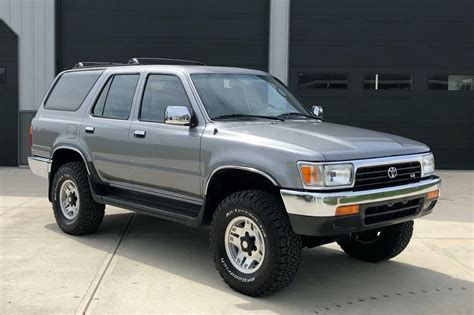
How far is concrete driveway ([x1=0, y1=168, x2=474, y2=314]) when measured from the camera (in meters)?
4.27

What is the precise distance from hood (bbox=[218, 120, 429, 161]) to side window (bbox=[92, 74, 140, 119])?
1.45 m

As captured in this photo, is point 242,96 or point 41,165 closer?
point 242,96

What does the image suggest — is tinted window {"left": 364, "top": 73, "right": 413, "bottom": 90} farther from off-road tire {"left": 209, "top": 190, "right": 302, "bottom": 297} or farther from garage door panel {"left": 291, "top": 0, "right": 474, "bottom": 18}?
off-road tire {"left": 209, "top": 190, "right": 302, "bottom": 297}

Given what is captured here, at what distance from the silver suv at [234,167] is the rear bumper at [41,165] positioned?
6cm

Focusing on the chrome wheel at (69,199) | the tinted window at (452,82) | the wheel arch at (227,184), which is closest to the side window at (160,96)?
the wheel arch at (227,184)

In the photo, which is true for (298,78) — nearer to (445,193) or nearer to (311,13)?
(311,13)

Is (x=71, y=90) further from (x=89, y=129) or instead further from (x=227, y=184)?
(x=227, y=184)

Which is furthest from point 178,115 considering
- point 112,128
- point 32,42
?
point 32,42

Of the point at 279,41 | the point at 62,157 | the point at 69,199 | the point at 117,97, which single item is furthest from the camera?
the point at 279,41

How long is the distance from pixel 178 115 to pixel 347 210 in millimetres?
1737

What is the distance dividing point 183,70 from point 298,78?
8.46 m

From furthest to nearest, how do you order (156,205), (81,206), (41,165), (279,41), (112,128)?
(279,41), (41,165), (81,206), (112,128), (156,205)

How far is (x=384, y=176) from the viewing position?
14.2 ft

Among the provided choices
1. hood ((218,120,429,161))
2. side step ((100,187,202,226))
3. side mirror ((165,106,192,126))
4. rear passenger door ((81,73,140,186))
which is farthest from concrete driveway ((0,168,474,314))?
side mirror ((165,106,192,126))
